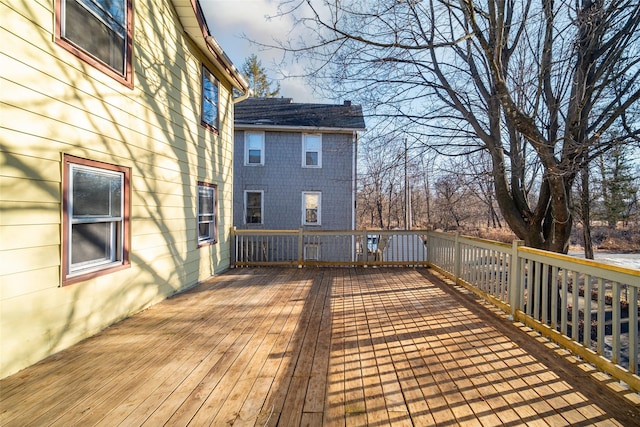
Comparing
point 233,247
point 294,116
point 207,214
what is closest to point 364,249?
point 233,247

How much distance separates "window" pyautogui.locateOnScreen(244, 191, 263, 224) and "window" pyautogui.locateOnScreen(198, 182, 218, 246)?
4.29 metres

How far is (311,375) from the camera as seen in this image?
7.58ft

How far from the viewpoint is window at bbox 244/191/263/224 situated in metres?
10.4

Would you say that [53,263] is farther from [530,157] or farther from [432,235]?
[530,157]

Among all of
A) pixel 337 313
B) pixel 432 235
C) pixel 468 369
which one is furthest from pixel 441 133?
pixel 468 369

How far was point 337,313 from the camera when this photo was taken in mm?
3797

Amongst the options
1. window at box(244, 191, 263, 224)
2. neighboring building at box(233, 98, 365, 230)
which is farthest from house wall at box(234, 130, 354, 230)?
window at box(244, 191, 263, 224)

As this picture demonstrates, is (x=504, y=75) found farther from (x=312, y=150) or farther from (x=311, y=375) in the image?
(x=311, y=375)

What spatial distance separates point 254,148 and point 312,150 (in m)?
2.02

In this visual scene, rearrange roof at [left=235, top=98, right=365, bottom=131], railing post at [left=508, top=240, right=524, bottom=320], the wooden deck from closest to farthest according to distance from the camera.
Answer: the wooden deck < railing post at [left=508, top=240, right=524, bottom=320] < roof at [left=235, top=98, right=365, bottom=131]

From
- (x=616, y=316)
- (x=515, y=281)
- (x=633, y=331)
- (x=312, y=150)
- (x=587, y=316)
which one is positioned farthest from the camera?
(x=312, y=150)

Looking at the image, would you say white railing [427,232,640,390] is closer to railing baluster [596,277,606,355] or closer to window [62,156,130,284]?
railing baluster [596,277,606,355]

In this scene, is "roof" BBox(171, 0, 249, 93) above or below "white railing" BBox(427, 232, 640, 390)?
above

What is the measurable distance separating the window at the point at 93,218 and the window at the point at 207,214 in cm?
200
